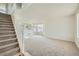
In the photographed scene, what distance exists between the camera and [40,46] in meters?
1.69

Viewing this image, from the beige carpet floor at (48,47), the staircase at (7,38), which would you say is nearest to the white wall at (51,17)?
the beige carpet floor at (48,47)

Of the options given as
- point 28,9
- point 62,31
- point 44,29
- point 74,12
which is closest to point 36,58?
point 44,29

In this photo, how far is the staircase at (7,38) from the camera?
1.71 meters

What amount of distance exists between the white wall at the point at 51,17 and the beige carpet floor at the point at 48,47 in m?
0.09

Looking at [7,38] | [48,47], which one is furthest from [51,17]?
[7,38]

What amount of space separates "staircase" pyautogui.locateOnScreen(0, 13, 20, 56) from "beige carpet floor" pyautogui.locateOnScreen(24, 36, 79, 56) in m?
0.23

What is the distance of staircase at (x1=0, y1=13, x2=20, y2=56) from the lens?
1707 millimetres

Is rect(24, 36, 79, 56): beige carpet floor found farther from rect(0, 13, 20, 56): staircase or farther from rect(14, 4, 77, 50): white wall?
rect(0, 13, 20, 56): staircase

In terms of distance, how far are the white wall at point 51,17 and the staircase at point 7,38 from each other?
0.19 meters

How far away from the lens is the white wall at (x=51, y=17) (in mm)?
1647

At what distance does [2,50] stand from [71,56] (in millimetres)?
1034

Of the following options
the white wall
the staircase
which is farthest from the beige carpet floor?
the staircase

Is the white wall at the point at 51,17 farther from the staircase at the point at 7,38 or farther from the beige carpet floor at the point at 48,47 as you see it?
the staircase at the point at 7,38

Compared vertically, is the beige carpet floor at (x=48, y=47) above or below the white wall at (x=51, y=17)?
below
